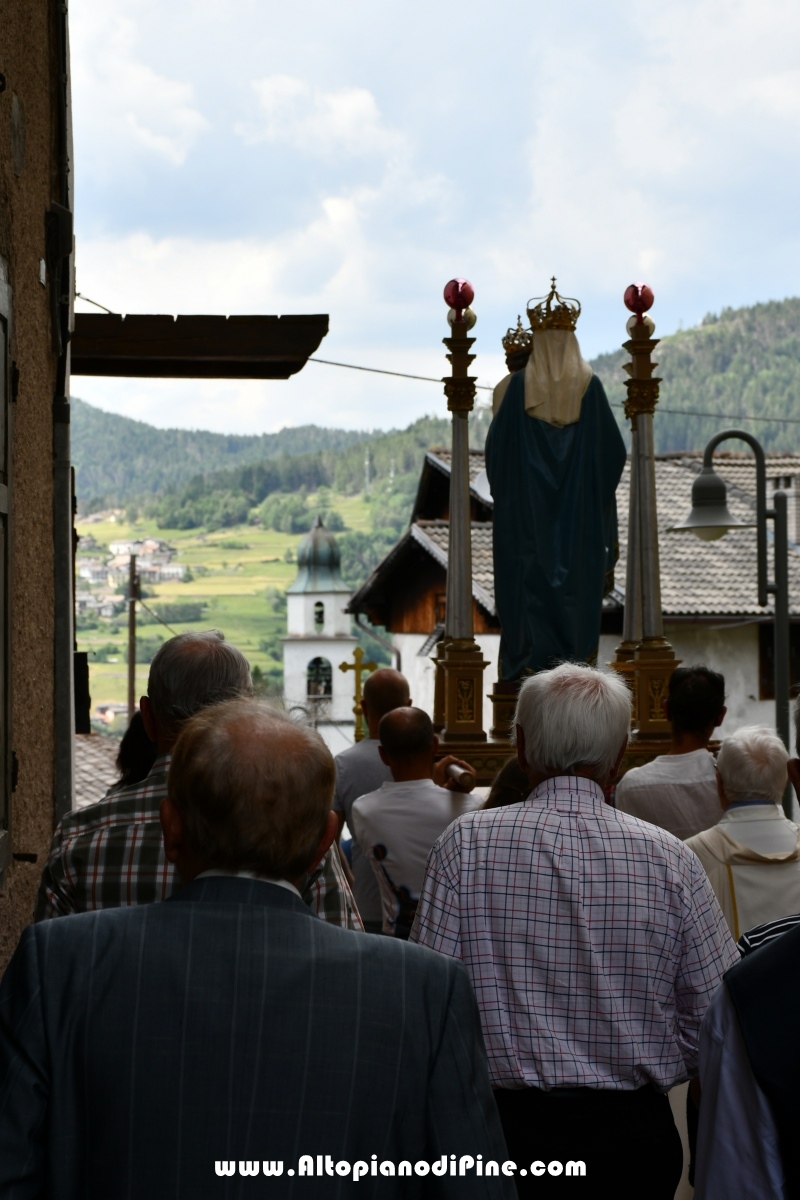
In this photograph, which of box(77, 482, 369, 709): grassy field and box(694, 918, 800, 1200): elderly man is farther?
box(77, 482, 369, 709): grassy field

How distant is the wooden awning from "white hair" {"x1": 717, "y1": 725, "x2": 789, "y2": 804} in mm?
3839

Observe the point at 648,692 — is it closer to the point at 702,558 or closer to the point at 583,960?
the point at 583,960

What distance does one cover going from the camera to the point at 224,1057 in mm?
1646

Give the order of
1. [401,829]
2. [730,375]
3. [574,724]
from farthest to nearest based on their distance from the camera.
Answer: [730,375] < [401,829] < [574,724]

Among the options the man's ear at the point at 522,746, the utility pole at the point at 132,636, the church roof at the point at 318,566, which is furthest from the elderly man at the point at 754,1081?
the church roof at the point at 318,566

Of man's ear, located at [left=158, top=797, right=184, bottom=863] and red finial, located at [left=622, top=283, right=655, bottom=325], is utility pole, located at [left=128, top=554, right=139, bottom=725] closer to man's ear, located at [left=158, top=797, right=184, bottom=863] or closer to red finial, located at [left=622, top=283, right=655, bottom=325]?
red finial, located at [left=622, top=283, right=655, bottom=325]

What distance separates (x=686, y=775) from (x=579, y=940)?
1.93 metres

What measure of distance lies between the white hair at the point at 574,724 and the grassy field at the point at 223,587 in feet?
291

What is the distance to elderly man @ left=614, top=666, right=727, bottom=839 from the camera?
440 centimetres

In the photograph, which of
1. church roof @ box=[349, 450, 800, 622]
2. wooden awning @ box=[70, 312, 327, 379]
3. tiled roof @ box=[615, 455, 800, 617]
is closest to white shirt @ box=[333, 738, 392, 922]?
wooden awning @ box=[70, 312, 327, 379]

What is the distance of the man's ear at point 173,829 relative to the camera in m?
1.79

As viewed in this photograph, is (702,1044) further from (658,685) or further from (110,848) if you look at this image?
(658,685)

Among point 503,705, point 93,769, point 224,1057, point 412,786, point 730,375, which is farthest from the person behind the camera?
point 730,375

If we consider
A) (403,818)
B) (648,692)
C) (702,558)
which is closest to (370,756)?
(403,818)
